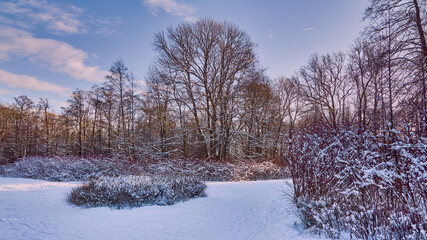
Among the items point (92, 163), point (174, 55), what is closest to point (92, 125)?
point (92, 163)

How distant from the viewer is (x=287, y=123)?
28.7 meters

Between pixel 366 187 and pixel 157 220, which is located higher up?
pixel 366 187

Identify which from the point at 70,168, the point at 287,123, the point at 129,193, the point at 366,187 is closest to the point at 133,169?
the point at 70,168

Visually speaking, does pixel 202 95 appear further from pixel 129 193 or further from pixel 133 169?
pixel 129 193

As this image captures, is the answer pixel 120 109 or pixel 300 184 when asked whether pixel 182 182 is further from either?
pixel 120 109

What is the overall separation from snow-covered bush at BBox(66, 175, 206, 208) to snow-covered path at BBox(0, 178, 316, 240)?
0.38m

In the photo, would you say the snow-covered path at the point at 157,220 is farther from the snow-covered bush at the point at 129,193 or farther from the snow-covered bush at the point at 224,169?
the snow-covered bush at the point at 224,169

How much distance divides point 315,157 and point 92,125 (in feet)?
111

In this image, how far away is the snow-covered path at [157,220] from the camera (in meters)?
4.58

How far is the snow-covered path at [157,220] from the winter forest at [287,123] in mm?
776

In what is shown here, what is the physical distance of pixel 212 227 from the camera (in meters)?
5.28

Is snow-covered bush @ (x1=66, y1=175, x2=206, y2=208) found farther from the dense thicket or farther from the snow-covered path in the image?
the dense thicket

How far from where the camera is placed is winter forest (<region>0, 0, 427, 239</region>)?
3.69 m

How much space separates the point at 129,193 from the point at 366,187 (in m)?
6.35
